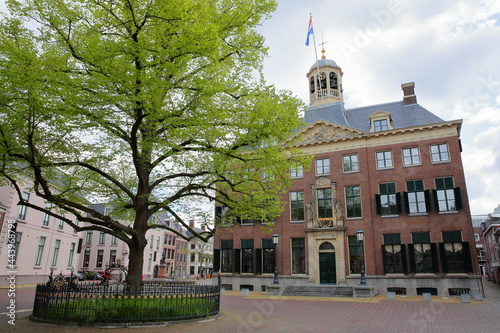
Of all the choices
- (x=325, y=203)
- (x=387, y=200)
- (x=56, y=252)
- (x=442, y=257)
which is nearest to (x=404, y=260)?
(x=442, y=257)

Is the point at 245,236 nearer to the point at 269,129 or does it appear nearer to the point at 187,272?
the point at 269,129

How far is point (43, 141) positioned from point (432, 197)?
2631 cm

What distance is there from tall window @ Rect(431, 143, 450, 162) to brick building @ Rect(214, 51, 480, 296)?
2.8 inches

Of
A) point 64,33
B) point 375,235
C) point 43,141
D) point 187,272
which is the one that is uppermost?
point 64,33

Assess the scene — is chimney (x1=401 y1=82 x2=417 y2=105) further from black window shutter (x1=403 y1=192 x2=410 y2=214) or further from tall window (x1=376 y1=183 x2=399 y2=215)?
black window shutter (x1=403 y1=192 x2=410 y2=214)

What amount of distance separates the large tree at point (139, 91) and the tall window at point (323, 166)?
17301mm

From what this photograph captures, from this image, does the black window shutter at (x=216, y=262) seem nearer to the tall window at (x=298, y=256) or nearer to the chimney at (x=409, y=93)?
the tall window at (x=298, y=256)

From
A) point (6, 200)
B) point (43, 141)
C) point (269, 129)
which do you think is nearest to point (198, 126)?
point (269, 129)

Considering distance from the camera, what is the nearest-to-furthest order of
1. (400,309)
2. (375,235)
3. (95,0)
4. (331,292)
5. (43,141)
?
(95,0) → (43,141) → (400,309) → (331,292) → (375,235)

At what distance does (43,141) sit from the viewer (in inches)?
497

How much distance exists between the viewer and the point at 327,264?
2820 cm

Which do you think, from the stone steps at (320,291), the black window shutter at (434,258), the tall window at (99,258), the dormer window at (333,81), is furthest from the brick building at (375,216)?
the tall window at (99,258)

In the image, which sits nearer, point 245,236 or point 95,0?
point 95,0

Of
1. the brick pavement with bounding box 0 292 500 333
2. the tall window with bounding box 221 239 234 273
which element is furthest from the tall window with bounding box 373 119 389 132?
the tall window with bounding box 221 239 234 273
